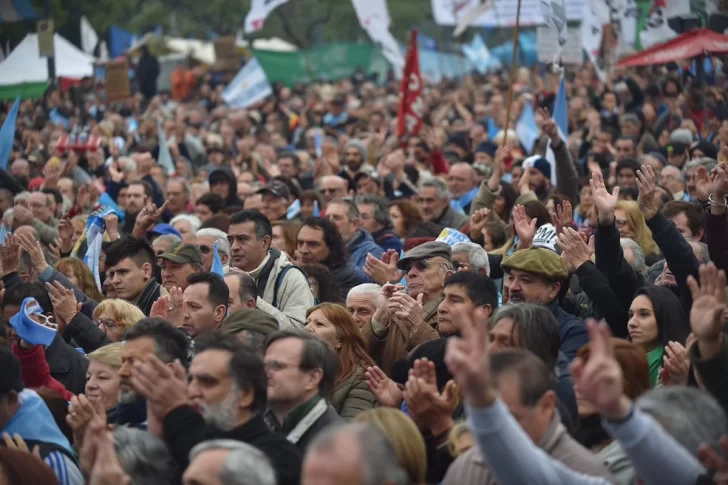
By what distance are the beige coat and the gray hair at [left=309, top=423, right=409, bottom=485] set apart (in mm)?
3027

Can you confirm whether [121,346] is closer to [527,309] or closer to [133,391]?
[133,391]

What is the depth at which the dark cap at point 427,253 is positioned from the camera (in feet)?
24.8

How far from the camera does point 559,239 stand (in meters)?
7.08

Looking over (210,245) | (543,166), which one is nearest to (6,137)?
(210,245)

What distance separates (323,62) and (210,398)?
32.6 m

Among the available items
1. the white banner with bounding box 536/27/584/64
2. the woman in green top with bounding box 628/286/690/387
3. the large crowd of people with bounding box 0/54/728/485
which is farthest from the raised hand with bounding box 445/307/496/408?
the white banner with bounding box 536/27/584/64

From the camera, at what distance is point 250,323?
615 cm

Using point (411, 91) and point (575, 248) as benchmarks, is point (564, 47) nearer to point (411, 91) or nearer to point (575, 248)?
point (411, 91)

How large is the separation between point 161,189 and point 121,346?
28.9ft

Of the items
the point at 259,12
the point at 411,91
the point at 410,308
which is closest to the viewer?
the point at 410,308

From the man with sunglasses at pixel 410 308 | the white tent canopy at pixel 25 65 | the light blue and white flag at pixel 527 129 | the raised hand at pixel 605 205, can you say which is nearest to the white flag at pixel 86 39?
the white tent canopy at pixel 25 65

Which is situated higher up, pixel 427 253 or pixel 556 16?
pixel 556 16

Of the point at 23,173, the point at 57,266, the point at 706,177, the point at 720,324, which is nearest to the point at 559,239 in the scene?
the point at 706,177

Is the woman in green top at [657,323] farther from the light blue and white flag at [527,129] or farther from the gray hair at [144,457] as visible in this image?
the light blue and white flag at [527,129]
